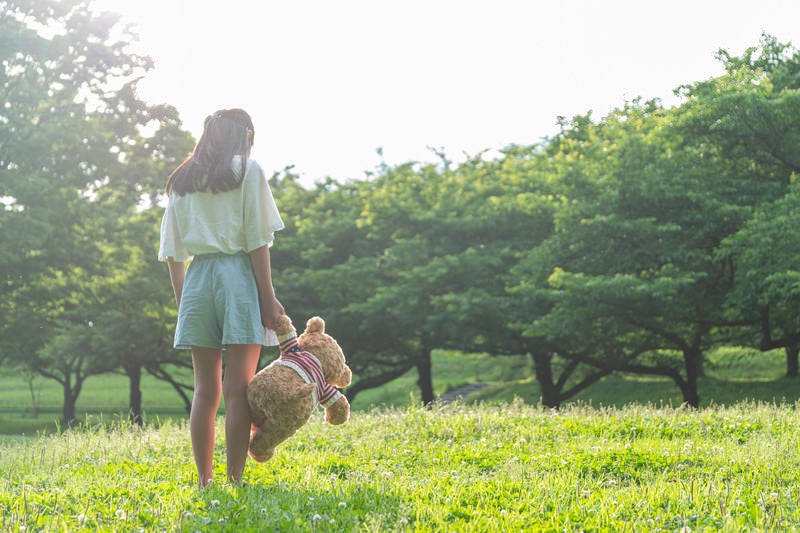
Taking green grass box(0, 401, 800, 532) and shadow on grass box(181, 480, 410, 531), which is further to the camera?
green grass box(0, 401, 800, 532)

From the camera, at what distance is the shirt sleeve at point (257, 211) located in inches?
177

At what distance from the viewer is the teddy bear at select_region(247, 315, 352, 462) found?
14.2ft

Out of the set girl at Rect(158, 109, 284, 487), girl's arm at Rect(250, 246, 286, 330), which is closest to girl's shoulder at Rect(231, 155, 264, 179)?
girl at Rect(158, 109, 284, 487)

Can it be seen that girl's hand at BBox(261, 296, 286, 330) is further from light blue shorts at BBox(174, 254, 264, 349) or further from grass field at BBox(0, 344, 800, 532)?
grass field at BBox(0, 344, 800, 532)

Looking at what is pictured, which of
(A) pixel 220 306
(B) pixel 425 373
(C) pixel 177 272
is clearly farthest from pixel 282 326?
(B) pixel 425 373

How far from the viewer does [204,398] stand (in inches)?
182

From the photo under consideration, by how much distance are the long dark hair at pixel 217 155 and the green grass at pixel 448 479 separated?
5.56 feet

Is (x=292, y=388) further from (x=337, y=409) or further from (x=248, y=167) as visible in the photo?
(x=248, y=167)

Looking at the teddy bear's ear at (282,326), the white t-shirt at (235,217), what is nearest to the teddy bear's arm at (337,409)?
the teddy bear's ear at (282,326)

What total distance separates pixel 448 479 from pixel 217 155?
239 centimetres

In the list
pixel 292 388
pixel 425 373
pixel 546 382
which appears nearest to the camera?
pixel 292 388

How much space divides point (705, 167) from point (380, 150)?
11676mm

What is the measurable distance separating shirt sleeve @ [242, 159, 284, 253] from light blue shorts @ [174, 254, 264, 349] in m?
0.16

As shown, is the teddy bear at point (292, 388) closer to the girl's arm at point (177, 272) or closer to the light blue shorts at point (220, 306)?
the light blue shorts at point (220, 306)
